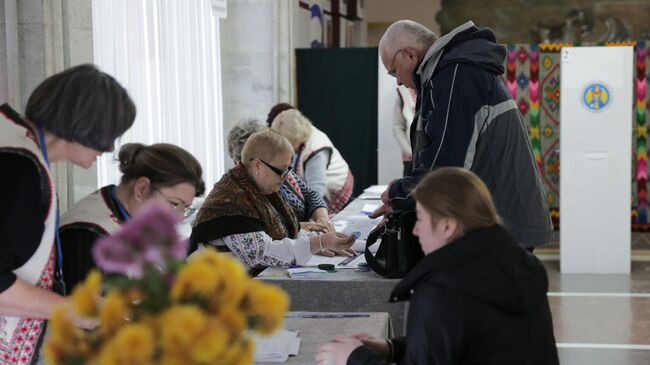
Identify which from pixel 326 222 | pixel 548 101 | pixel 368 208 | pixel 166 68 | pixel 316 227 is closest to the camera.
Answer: pixel 316 227

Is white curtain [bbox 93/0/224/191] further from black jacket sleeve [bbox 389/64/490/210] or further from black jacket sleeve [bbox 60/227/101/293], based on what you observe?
black jacket sleeve [bbox 60/227/101/293]

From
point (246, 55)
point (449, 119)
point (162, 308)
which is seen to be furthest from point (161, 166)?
point (246, 55)

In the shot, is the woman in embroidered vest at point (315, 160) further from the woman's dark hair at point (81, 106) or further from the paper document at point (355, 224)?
the woman's dark hair at point (81, 106)

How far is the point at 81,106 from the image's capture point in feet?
7.24

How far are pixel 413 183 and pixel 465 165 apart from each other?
214 millimetres

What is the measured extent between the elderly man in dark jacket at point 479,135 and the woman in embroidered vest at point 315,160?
2.78m

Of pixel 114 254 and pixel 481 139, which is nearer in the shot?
pixel 114 254

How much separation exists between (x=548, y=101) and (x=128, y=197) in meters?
8.11

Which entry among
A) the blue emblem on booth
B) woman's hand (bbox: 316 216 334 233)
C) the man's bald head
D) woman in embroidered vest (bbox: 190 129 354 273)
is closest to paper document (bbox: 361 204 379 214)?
woman's hand (bbox: 316 216 334 233)

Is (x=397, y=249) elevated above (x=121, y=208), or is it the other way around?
(x=121, y=208)

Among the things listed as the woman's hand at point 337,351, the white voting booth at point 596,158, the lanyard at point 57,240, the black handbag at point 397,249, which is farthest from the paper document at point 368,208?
the lanyard at point 57,240

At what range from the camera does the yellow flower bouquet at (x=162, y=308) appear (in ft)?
4.44

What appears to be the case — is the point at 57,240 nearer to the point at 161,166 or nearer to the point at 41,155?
the point at 41,155

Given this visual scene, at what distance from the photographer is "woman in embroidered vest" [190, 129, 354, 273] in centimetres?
393
